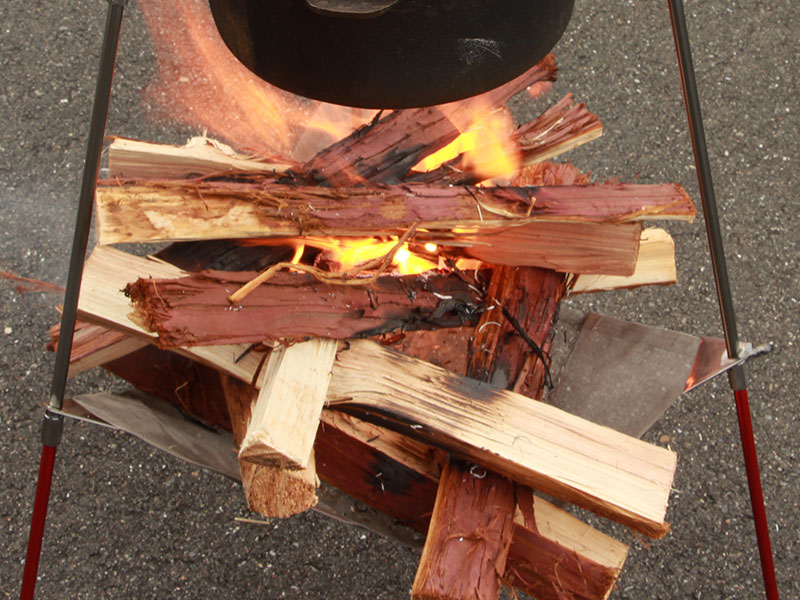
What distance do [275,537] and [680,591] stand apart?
3.23 feet

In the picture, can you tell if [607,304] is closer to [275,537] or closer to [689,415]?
[689,415]

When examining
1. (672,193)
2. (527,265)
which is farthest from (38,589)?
(672,193)

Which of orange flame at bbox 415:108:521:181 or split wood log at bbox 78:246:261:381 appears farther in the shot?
orange flame at bbox 415:108:521:181

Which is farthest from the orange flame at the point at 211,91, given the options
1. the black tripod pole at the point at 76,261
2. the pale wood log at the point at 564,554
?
the pale wood log at the point at 564,554

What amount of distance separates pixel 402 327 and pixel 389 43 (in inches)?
23.0

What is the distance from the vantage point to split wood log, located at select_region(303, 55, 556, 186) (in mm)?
1579

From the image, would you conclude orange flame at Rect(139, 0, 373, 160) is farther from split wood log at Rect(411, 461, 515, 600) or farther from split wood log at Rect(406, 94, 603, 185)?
split wood log at Rect(411, 461, 515, 600)

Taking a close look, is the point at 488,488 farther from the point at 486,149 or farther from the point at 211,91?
the point at 211,91

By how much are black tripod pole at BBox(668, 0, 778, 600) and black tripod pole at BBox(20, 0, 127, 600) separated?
0.83 metres

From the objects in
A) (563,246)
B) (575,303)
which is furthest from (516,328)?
(575,303)

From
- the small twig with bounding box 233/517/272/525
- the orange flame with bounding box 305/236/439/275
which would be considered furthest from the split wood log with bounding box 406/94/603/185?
the small twig with bounding box 233/517/272/525

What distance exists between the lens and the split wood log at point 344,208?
1312mm

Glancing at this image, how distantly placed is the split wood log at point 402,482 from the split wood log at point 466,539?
0.40ft

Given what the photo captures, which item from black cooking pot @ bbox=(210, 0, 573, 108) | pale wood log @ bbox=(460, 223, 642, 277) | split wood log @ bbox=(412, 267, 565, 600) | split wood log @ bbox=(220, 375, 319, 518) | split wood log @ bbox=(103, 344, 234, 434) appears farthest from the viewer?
split wood log @ bbox=(103, 344, 234, 434)
